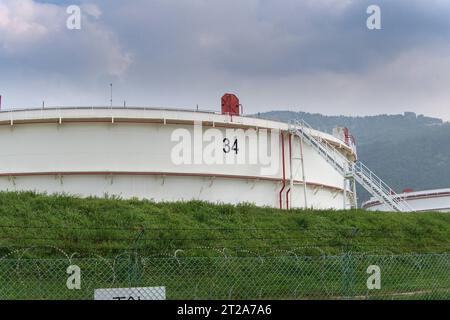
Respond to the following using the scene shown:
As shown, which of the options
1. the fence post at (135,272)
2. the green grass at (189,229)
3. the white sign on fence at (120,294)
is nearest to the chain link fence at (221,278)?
the fence post at (135,272)

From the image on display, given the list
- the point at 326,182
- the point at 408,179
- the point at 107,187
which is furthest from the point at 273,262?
the point at 408,179

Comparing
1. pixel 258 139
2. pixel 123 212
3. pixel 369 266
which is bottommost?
pixel 369 266

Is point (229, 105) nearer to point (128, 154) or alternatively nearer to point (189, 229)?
point (128, 154)

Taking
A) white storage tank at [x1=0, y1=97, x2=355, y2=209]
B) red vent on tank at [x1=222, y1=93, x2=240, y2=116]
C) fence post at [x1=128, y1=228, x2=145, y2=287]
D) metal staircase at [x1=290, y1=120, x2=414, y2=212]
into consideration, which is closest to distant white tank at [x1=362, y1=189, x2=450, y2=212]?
metal staircase at [x1=290, y1=120, x2=414, y2=212]

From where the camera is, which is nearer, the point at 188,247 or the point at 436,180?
the point at 188,247

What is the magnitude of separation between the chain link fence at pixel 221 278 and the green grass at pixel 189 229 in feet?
3.55

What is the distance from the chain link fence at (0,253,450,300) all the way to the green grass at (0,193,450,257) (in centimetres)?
108

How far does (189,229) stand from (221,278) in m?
4.13

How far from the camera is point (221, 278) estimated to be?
15977 millimetres

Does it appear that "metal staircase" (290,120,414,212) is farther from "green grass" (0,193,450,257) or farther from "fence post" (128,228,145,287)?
"fence post" (128,228,145,287)

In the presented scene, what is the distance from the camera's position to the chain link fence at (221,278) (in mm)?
13945

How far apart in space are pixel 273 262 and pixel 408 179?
140 m
